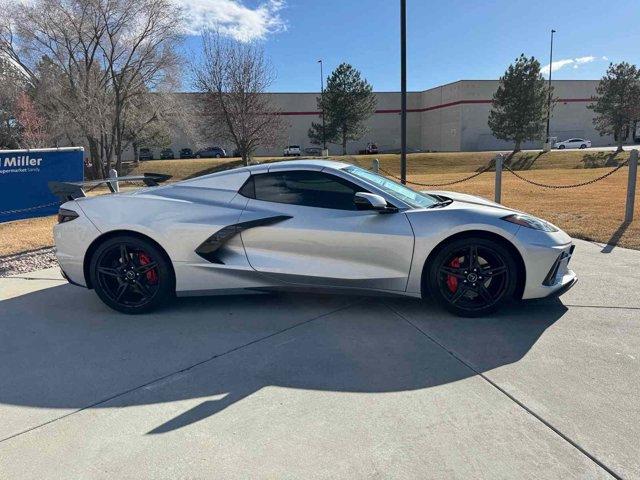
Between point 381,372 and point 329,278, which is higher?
point 329,278

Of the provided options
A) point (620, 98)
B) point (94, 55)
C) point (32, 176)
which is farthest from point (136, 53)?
point (620, 98)

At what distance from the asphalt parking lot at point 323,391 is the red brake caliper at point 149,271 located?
12.8 inches

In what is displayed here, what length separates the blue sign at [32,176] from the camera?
8.82m

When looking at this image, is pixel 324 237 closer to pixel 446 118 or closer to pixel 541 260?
pixel 541 260

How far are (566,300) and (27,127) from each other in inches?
1320

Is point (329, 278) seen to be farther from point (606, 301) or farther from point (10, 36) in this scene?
point (10, 36)

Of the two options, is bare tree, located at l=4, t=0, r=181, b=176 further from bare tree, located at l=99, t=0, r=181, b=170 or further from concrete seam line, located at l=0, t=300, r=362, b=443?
concrete seam line, located at l=0, t=300, r=362, b=443

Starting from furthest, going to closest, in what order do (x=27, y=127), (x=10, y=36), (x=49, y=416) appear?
(x=27, y=127) < (x=10, y=36) < (x=49, y=416)

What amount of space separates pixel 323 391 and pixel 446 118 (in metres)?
62.2

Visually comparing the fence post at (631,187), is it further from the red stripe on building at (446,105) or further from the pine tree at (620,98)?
the red stripe on building at (446,105)

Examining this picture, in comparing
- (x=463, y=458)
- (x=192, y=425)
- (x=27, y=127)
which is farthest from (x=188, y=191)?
(x=27, y=127)

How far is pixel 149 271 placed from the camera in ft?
14.2

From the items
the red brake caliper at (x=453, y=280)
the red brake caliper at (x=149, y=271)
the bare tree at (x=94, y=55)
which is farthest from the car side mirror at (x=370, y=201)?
the bare tree at (x=94, y=55)

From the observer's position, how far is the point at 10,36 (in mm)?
26328
